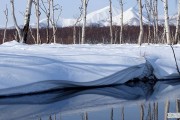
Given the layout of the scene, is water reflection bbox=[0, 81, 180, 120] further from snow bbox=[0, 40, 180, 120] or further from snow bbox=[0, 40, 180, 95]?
snow bbox=[0, 40, 180, 95]

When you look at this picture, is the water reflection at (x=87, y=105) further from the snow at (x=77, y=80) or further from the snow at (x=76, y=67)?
the snow at (x=76, y=67)

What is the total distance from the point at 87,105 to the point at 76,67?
1702 millimetres

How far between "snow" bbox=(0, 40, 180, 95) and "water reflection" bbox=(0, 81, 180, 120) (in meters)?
0.22

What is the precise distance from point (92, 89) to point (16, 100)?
71.1 inches

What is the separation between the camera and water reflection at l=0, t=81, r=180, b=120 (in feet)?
18.2

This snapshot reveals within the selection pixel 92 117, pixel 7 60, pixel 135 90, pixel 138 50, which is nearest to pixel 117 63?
pixel 135 90

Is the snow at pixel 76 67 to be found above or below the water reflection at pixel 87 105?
above

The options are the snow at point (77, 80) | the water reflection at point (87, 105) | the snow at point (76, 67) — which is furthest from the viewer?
the snow at point (76, 67)

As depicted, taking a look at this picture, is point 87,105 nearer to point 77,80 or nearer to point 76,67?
point 77,80

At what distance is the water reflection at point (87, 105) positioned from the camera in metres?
5.54

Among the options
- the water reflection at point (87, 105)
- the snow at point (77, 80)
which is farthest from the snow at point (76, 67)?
the water reflection at point (87, 105)

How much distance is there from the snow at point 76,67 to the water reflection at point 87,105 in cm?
22

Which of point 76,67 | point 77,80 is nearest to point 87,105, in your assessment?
point 77,80

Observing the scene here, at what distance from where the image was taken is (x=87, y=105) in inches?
252
